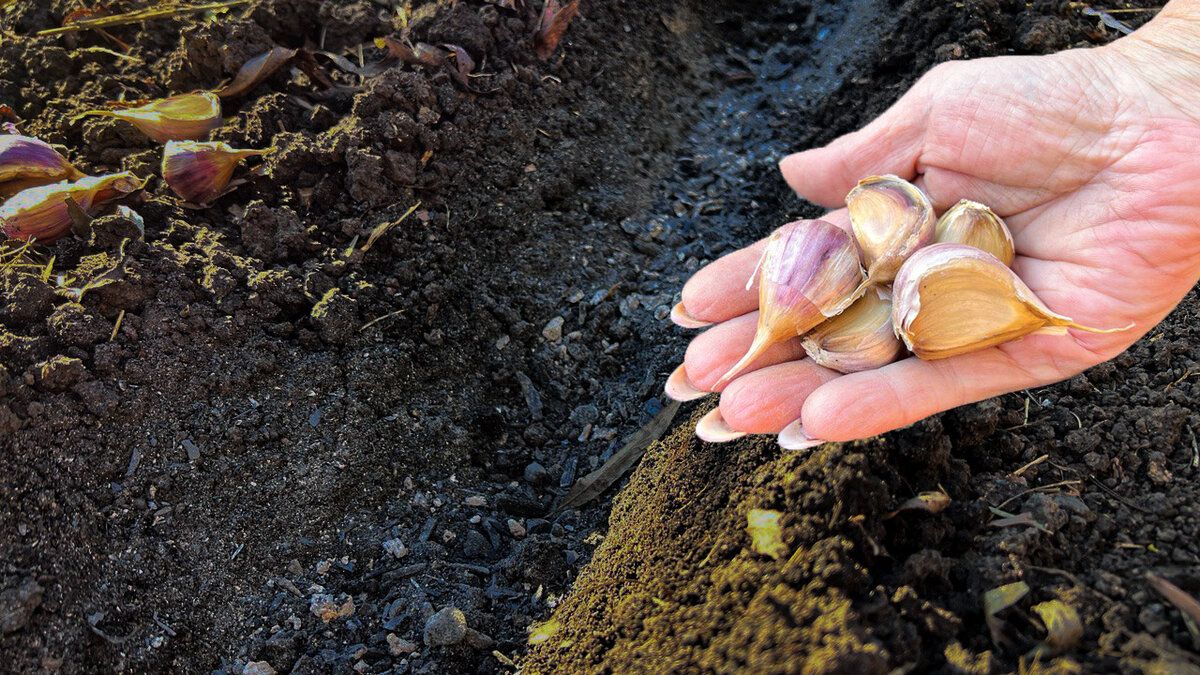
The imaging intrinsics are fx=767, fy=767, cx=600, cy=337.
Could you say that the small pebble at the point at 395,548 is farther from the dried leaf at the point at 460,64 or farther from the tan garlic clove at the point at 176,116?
the dried leaf at the point at 460,64

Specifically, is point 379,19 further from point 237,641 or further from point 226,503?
point 237,641

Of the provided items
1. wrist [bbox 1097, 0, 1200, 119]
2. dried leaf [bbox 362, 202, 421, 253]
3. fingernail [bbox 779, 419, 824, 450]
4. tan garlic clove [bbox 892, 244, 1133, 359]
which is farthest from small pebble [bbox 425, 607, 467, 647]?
wrist [bbox 1097, 0, 1200, 119]

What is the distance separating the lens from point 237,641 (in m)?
1.72

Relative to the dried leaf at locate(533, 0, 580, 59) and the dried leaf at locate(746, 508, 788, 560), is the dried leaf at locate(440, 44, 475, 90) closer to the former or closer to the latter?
the dried leaf at locate(533, 0, 580, 59)

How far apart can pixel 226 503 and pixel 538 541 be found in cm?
76

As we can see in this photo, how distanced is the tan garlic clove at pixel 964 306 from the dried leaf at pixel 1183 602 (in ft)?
1.64

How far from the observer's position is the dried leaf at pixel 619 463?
204cm

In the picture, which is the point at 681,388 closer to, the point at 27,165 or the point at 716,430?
the point at 716,430

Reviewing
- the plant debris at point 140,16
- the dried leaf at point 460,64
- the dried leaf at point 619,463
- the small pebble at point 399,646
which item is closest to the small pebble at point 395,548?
the small pebble at point 399,646

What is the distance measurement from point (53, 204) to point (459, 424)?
1199 mm

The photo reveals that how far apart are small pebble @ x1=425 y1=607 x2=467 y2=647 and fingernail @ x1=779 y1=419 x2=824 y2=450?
81 cm

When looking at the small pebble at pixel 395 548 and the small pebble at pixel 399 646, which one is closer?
the small pebble at pixel 399 646

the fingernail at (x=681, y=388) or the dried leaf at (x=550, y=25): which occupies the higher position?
the dried leaf at (x=550, y=25)

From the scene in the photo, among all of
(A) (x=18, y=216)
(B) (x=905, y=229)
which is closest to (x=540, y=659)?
(B) (x=905, y=229)
